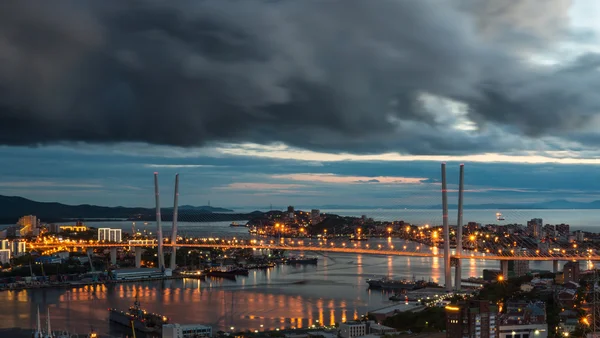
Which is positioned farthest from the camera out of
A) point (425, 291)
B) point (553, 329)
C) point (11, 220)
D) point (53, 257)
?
point (11, 220)

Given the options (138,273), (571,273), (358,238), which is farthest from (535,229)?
(138,273)

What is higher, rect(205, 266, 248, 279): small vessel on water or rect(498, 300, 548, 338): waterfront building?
rect(498, 300, 548, 338): waterfront building

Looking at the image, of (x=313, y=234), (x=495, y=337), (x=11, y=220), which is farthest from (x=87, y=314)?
(x=11, y=220)

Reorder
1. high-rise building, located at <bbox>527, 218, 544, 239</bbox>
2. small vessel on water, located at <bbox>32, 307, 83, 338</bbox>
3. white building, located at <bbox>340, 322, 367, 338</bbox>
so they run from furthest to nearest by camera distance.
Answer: high-rise building, located at <bbox>527, 218, 544, 239</bbox> < white building, located at <bbox>340, 322, 367, 338</bbox> < small vessel on water, located at <bbox>32, 307, 83, 338</bbox>

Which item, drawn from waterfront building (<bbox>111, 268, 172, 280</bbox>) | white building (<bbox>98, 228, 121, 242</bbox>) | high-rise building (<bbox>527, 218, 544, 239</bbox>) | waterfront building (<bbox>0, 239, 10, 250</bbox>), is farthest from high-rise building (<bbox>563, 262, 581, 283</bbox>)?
white building (<bbox>98, 228, 121, 242</bbox>)

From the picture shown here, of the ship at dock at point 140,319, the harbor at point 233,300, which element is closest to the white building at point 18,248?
the harbor at point 233,300

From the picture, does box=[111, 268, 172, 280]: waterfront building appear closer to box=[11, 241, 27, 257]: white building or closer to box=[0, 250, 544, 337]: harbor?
box=[0, 250, 544, 337]: harbor

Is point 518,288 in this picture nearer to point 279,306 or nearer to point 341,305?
point 341,305
